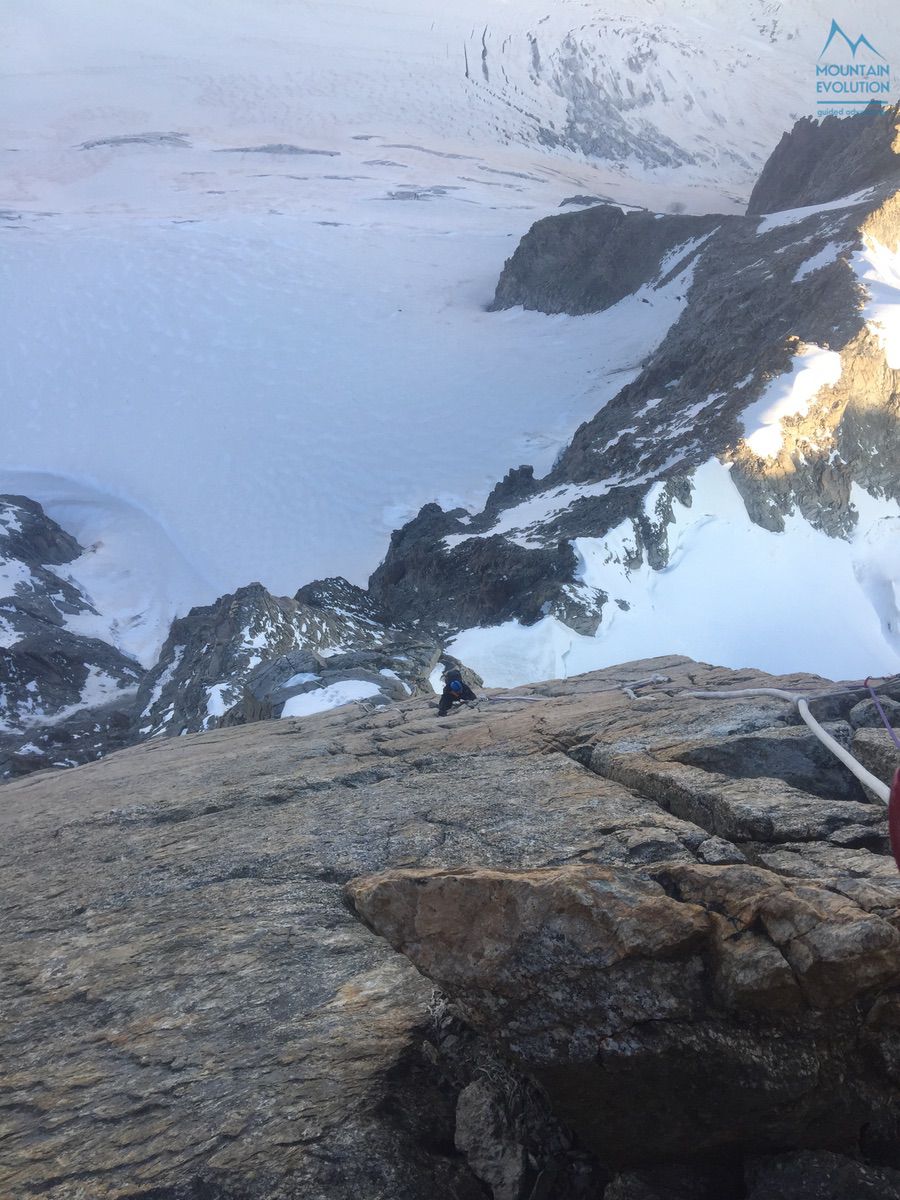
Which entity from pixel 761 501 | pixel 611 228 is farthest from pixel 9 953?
pixel 611 228

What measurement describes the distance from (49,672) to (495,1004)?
1908 centimetres

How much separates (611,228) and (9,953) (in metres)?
37.3

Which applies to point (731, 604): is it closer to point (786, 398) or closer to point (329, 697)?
point (786, 398)

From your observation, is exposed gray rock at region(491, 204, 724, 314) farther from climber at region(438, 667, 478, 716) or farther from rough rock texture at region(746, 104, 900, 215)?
climber at region(438, 667, 478, 716)

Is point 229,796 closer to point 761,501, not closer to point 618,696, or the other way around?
point 618,696

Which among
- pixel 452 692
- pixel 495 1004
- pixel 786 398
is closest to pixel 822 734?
pixel 495 1004

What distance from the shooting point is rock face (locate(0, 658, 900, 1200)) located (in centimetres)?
226

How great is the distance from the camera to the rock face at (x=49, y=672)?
1706 centimetres

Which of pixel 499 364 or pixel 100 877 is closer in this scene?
pixel 100 877

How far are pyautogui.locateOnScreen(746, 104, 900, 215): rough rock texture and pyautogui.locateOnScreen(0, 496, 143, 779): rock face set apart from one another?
90.7 ft

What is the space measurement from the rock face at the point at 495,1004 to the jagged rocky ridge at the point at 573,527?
618cm

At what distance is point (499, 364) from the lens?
33.2 metres

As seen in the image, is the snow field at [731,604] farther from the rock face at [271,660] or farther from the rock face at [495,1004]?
the rock face at [495,1004]

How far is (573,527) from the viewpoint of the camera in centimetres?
1628
